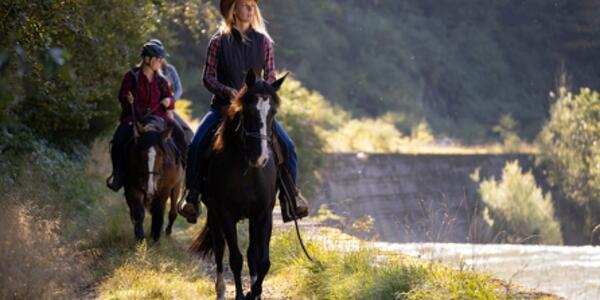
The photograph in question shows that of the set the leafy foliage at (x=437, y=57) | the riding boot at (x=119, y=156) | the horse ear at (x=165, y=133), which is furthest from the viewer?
the leafy foliage at (x=437, y=57)

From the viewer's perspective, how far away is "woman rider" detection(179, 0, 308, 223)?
866 cm

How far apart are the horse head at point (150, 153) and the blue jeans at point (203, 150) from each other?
2703mm

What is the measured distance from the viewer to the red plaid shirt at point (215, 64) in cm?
858

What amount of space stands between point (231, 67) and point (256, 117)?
3.81 feet

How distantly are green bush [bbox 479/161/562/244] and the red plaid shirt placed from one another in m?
30.0

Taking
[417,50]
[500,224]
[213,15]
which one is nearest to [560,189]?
[500,224]

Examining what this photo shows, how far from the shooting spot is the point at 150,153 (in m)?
11.5

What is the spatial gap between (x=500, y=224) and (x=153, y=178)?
3054cm

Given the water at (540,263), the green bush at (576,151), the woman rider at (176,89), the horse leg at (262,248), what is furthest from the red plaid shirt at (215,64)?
the green bush at (576,151)

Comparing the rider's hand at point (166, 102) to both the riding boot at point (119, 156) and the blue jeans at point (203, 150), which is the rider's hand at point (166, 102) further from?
the blue jeans at point (203, 150)

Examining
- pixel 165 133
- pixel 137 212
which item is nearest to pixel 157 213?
pixel 137 212

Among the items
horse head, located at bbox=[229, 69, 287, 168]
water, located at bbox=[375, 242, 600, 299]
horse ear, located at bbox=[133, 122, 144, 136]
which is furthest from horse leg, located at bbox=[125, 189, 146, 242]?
horse head, located at bbox=[229, 69, 287, 168]

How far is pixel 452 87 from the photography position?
257 feet

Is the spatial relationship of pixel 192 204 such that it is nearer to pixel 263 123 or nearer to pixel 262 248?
pixel 262 248
